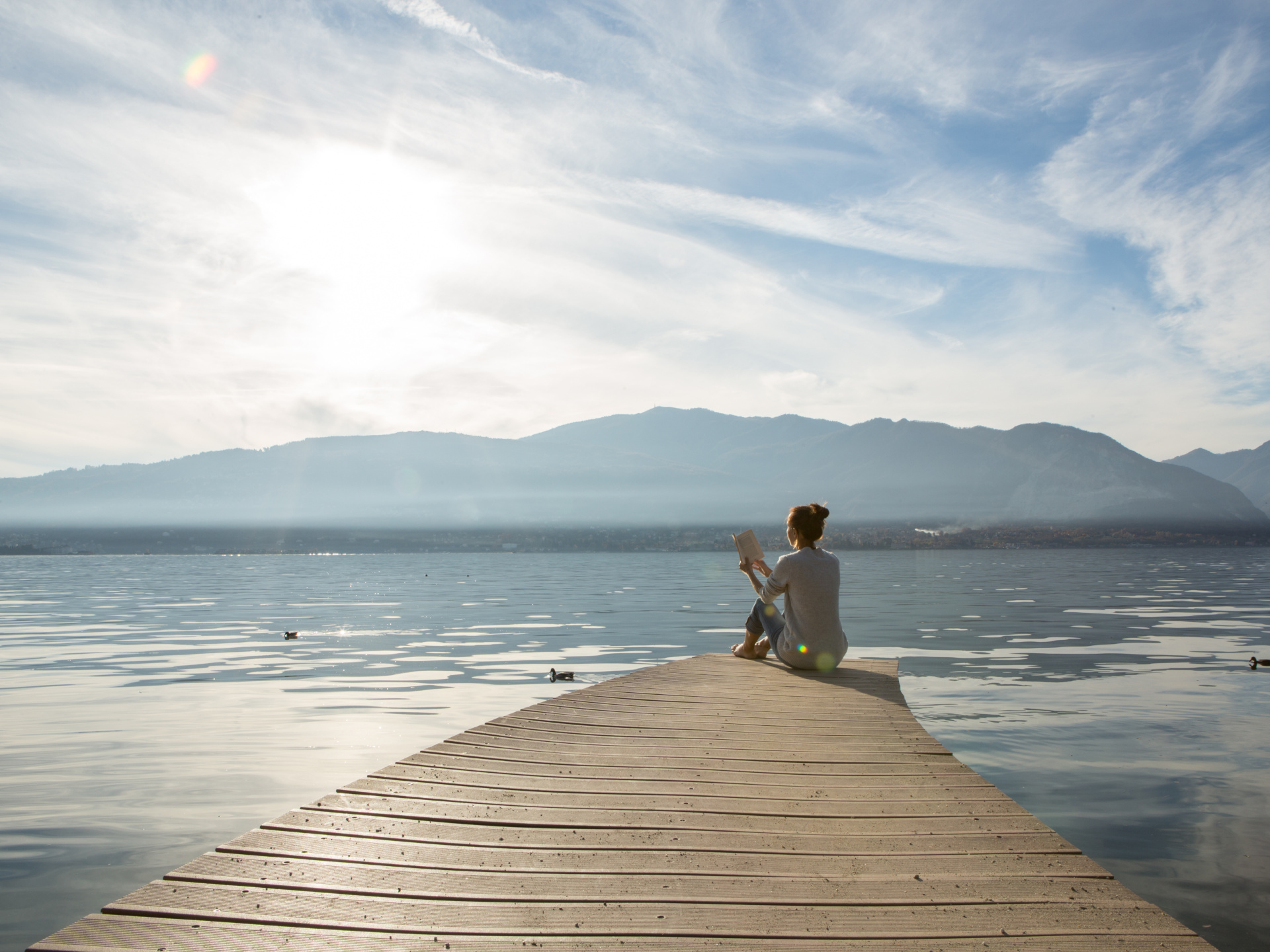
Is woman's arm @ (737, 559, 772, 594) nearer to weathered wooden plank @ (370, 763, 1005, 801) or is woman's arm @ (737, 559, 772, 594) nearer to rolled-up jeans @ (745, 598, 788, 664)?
rolled-up jeans @ (745, 598, 788, 664)

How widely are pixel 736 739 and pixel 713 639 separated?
1661 cm

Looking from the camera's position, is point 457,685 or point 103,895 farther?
point 457,685

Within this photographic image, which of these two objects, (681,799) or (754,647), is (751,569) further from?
(681,799)

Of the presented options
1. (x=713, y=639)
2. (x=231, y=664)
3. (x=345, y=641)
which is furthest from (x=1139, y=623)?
(x=231, y=664)

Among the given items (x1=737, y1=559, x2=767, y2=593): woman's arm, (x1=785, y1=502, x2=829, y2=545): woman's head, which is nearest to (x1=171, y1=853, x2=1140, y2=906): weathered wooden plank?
(x1=785, y1=502, x2=829, y2=545): woman's head

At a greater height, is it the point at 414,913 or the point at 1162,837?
the point at 414,913

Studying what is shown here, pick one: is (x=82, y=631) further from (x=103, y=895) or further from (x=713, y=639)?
(x=103, y=895)

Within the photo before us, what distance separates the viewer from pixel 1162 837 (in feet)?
26.0

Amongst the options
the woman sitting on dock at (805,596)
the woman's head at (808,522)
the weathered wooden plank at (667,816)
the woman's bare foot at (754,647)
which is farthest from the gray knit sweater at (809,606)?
the weathered wooden plank at (667,816)

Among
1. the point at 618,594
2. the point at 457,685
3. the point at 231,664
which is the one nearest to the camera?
the point at 457,685

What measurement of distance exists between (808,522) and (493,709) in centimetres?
652

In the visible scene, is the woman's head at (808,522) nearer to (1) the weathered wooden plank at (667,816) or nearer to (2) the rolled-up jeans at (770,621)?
(2) the rolled-up jeans at (770,621)

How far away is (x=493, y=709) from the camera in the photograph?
1386 centimetres

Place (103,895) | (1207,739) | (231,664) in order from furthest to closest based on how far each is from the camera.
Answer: (231,664) < (1207,739) < (103,895)
